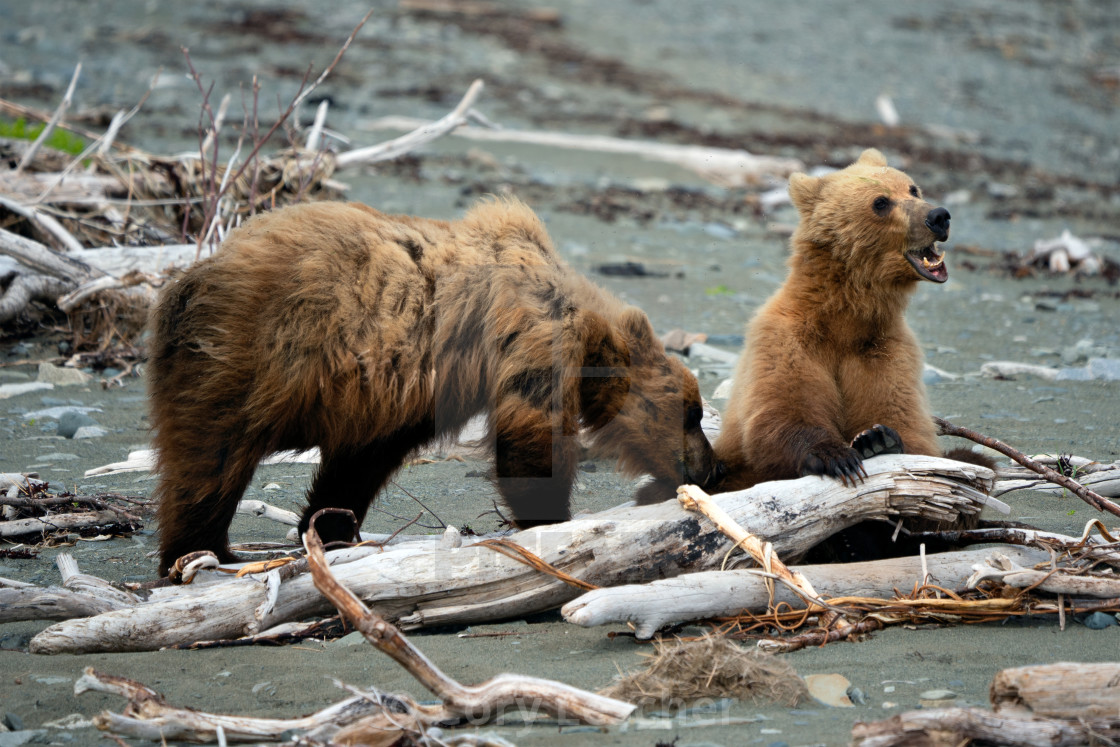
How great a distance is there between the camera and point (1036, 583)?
3.61 m

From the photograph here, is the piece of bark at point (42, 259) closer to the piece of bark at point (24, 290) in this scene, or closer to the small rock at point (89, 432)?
the piece of bark at point (24, 290)

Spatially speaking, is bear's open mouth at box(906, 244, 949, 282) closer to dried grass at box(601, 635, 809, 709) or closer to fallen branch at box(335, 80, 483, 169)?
dried grass at box(601, 635, 809, 709)

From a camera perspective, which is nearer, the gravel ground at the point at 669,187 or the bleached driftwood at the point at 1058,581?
the gravel ground at the point at 669,187

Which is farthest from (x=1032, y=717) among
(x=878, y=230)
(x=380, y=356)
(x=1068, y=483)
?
(x=380, y=356)

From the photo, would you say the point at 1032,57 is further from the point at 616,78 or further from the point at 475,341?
the point at 475,341

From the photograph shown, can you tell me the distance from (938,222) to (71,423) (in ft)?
15.8

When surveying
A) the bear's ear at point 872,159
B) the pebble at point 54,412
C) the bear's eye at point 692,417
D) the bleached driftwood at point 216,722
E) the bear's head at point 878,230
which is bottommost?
the pebble at point 54,412

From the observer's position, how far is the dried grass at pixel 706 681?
10.3ft

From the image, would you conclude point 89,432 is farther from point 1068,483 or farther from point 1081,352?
point 1081,352

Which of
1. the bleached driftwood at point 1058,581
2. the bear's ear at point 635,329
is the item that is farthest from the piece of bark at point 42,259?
the bleached driftwood at point 1058,581

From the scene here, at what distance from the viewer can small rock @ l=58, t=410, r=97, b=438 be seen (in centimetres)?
622

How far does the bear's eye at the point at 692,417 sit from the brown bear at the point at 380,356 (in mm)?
81

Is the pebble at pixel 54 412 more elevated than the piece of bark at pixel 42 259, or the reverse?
the piece of bark at pixel 42 259

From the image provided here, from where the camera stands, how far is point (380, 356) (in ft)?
13.8
